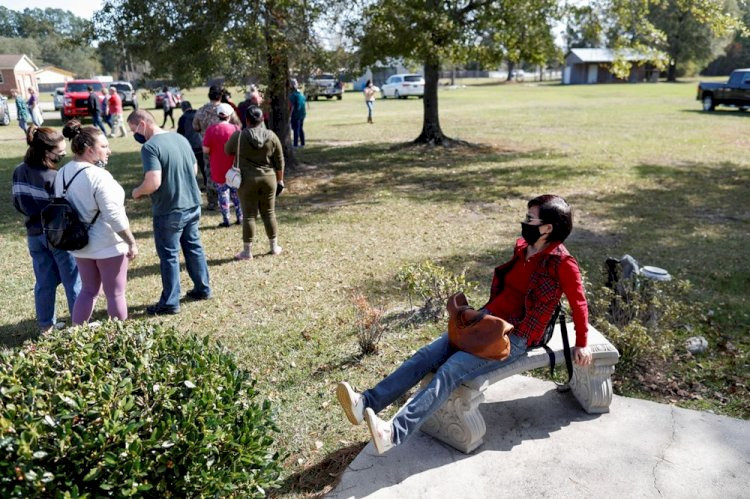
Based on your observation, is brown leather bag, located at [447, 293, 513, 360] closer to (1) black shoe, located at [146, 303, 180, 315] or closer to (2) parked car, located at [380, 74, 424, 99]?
(1) black shoe, located at [146, 303, 180, 315]

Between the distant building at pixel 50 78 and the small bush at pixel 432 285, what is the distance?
83.2m

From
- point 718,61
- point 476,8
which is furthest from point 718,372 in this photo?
point 718,61

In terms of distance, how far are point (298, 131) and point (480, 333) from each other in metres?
14.8

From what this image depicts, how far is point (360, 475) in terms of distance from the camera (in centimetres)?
321

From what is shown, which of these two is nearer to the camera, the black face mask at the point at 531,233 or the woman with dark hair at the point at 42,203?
the black face mask at the point at 531,233

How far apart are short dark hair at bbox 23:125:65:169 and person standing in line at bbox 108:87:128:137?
16880 millimetres

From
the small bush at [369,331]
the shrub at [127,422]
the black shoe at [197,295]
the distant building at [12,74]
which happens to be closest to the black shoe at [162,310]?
the black shoe at [197,295]

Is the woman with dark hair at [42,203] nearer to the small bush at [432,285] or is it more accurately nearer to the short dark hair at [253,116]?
the short dark hair at [253,116]

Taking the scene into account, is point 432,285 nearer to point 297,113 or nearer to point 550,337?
point 550,337

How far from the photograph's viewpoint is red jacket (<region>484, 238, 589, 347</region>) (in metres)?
3.29

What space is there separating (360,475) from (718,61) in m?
82.5

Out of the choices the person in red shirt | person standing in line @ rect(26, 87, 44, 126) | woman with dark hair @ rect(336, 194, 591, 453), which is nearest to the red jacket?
woman with dark hair @ rect(336, 194, 591, 453)

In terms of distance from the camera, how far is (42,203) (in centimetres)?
475

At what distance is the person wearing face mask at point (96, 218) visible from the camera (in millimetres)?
4328
